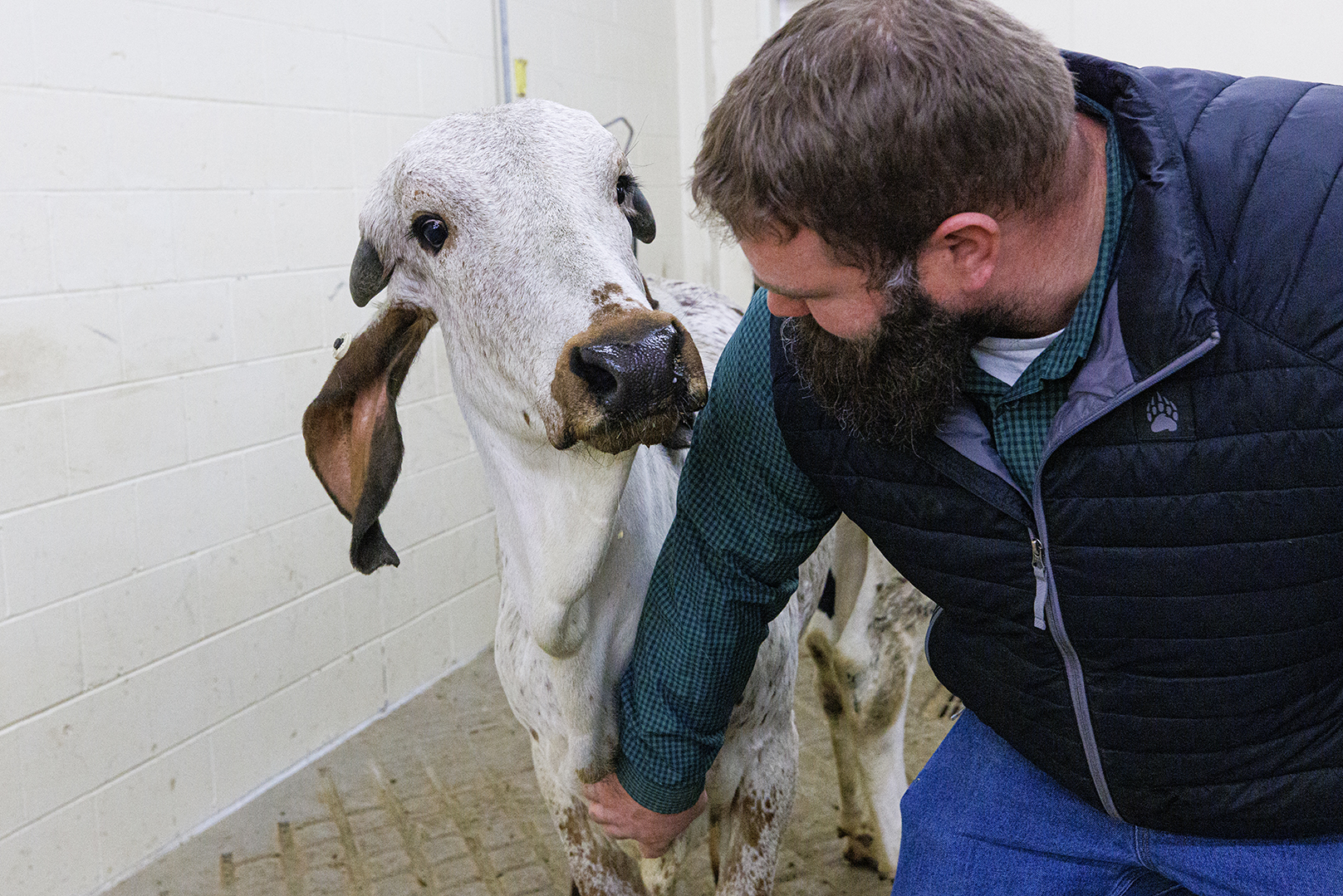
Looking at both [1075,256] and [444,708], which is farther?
[444,708]

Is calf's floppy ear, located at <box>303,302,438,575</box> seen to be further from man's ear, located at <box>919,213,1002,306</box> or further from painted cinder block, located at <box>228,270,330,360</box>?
painted cinder block, located at <box>228,270,330,360</box>

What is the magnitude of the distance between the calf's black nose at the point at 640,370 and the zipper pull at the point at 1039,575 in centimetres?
53

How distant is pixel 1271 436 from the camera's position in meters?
1.47

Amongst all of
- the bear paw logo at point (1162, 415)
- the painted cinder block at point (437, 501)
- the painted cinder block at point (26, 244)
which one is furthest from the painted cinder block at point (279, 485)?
the bear paw logo at point (1162, 415)

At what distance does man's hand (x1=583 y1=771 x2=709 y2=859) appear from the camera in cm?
209

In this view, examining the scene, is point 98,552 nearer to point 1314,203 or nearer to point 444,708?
point 444,708

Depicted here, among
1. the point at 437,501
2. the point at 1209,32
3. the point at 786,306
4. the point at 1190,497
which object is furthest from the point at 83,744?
the point at 1209,32

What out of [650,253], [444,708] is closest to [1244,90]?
[444,708]

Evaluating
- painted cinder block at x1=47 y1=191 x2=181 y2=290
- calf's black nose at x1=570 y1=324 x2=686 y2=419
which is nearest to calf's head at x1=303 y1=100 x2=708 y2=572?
calf's black nose at x1=570 y1=324 x2=686 y2=419

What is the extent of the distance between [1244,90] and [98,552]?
9.63 ft

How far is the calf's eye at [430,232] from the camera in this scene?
195 centimetres

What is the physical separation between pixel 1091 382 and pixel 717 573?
27.0 inches

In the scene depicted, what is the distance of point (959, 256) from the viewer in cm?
153

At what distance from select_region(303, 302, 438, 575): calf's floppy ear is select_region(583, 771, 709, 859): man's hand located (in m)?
0.57
